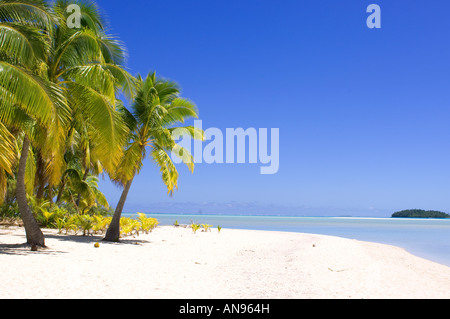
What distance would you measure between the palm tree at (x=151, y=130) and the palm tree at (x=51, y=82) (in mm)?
2143

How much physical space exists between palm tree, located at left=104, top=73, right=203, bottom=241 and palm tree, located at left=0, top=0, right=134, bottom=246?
7.03 feet

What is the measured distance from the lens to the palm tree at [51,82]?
789cm

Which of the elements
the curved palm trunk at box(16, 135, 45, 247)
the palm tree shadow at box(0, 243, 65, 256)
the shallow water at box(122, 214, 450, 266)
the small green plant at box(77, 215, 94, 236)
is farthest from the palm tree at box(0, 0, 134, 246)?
the shallow water at box(122, 214, 450, 266)

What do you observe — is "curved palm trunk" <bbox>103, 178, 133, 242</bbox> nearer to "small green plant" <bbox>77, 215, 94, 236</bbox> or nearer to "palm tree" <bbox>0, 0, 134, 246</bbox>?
"small green plant" <bbox>77, 215, 94, 236</bbox>

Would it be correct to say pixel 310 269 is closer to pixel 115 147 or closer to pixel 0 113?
pixel 115 147

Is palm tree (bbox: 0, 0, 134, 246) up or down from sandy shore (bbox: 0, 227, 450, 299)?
up

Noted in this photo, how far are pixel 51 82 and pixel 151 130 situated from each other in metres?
5.14

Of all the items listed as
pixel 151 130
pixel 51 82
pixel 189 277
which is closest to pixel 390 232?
pixel 151 130

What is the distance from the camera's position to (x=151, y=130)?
13484 mm

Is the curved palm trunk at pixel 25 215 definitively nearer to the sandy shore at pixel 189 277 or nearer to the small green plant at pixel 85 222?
the sandy shore at pixel 189 277

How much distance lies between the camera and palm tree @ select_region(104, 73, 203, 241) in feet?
43.8

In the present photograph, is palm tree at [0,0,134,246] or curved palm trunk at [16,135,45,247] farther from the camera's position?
curved palm trunk at [16,135,45,247]
